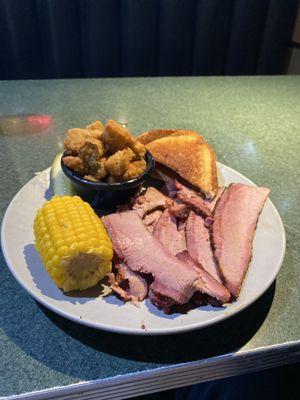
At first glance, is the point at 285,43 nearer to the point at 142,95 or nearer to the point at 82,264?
the point at 142,95

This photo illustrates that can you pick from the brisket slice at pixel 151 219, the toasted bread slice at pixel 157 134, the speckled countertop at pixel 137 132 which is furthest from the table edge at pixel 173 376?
the toasted bread slice at pixel 157 134

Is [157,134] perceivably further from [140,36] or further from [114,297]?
[140,36]

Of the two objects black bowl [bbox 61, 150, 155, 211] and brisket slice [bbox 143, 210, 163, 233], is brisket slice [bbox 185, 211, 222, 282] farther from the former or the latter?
black bowl [bbox 61, 150, 155, 211]

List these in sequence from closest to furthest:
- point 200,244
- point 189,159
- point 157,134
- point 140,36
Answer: point 200,244 → point 189,159 → point 157,134 → point 140,36

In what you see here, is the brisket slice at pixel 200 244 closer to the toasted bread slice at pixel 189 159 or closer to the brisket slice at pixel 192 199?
the brisket slice at pixel 192 199

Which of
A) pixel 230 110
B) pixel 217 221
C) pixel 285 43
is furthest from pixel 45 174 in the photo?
pixel 285 43

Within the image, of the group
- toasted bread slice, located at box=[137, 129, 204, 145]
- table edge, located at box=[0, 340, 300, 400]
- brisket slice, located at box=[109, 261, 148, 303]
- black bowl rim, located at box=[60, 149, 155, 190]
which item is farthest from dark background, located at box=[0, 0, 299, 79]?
table edge, located at box=[0, 340, 300, 400]

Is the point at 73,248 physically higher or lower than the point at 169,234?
higher

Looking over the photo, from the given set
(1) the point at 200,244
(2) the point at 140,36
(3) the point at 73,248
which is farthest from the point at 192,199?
(2) the point at 140,36
